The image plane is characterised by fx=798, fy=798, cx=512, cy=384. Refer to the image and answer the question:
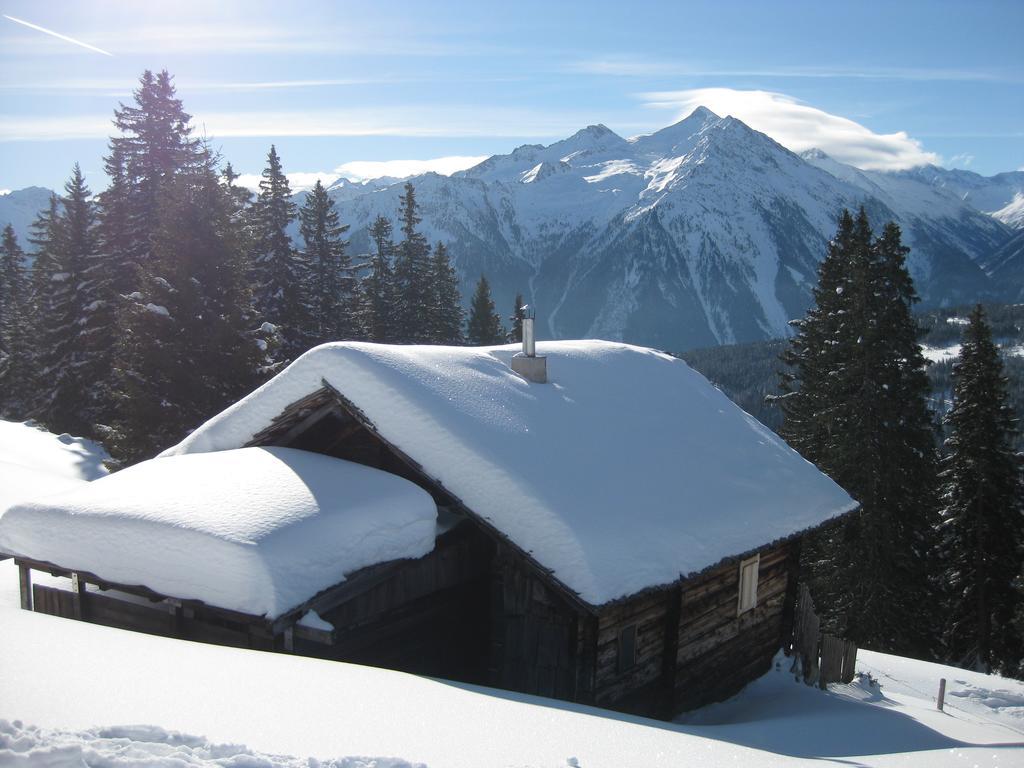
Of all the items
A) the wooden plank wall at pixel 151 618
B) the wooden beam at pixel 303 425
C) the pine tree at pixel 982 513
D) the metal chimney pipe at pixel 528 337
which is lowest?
the pine tree at pixel 982 513

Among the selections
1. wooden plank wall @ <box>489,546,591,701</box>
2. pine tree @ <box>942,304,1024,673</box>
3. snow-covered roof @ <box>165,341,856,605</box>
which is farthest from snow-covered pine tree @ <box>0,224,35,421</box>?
pine tree @ <box>942,304,1024,673</box>

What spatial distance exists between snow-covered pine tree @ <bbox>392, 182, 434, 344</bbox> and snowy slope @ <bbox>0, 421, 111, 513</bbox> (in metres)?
15.7

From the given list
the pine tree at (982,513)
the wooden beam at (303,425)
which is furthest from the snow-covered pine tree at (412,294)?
the wooden beam at (303,425)

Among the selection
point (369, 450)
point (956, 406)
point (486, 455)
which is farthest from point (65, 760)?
point (956, 406)

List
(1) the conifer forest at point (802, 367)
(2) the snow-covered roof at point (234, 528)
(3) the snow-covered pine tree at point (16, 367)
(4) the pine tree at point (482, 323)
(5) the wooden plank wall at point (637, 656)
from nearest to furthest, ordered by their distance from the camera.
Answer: (2) the snow-covered roof at point (234, 528) → (5) the wooden plank wall at point (637, 656) → (1) the conifer forest at point (802, 367) → (3) the snow-covered pine tree at point (16, 367) → (4) the pine tree at point (482, 323)

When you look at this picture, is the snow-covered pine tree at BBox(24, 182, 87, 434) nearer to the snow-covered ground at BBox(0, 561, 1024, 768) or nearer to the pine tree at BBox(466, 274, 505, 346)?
the pine tree at BBox(466, 274, 505, 346)

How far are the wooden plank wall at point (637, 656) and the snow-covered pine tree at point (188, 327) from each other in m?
14.7

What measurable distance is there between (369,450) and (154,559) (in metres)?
3.37

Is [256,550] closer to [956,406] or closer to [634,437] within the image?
[634,437]

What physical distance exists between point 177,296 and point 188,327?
854mm

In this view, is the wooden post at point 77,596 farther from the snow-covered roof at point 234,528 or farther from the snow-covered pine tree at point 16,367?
the snow-covered pine tree at point 16,367

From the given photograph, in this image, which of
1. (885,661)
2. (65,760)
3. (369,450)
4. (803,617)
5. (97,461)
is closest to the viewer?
(65,760)

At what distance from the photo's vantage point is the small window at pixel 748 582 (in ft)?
41.0

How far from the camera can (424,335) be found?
125 ft
